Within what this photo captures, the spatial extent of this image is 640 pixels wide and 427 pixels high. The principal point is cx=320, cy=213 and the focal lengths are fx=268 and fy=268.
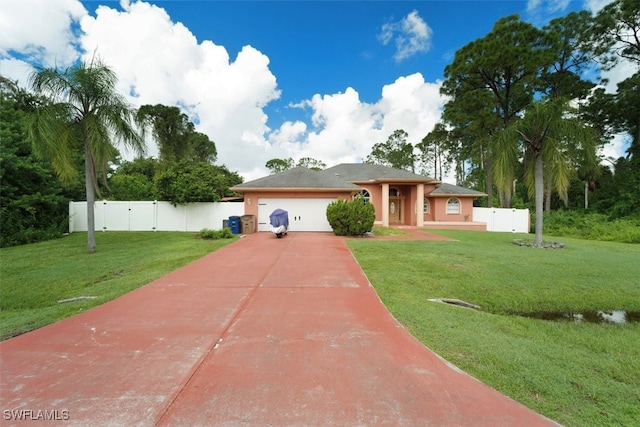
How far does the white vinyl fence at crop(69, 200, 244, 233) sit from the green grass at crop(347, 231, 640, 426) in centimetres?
1094

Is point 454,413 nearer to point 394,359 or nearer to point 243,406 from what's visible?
point 394,359

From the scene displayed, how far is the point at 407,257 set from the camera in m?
8.84

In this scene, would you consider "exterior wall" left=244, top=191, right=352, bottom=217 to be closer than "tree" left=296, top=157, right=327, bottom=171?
Yes

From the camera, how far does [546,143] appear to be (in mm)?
10953

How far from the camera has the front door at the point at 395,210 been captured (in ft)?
71.7

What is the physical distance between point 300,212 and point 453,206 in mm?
13448

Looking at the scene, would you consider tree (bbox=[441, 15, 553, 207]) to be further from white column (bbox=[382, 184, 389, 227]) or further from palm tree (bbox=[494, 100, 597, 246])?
palm tree (bbox=[494, 100, 597, 246])

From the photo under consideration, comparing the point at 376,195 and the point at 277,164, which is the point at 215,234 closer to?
the point at 376,195

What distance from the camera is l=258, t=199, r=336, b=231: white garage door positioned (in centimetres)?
1602

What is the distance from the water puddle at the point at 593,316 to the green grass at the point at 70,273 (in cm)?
814

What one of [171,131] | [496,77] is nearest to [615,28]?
→ [496,77]

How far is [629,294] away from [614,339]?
3.24m

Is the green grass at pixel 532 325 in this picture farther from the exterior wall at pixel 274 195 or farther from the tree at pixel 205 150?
the tree at pixel 205 150

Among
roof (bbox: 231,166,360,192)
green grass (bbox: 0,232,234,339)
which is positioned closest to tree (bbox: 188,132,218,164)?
roof (bbox: 231,166,360,192)
